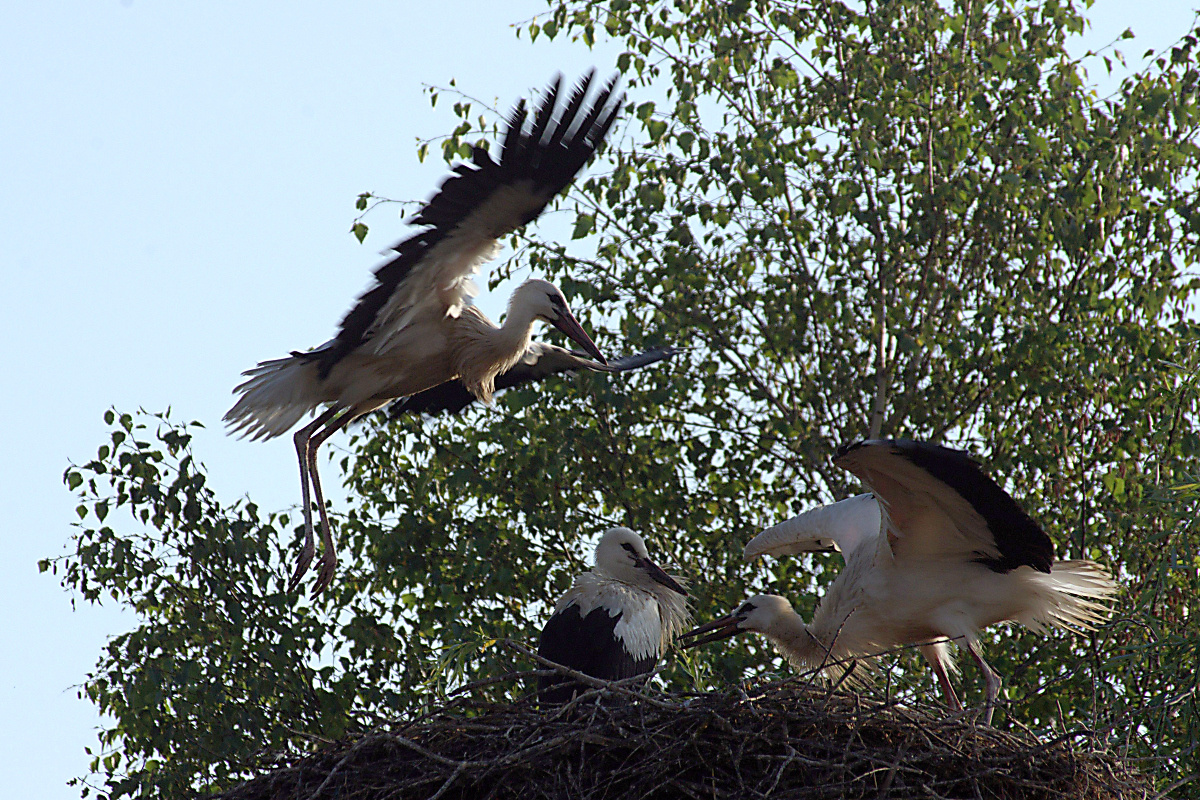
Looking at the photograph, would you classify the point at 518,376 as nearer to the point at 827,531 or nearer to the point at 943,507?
the point at 827,531

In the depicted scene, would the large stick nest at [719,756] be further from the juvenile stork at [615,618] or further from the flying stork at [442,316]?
the juvenile stork at [615,618]

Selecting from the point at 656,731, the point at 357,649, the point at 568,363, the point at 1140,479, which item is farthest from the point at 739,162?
the point at 656,731

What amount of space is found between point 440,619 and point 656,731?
4195 millimetres

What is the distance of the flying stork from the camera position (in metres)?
4.99

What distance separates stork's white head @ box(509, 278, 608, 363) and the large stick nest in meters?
2.23

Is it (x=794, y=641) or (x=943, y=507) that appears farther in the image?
(x=794, y=641)

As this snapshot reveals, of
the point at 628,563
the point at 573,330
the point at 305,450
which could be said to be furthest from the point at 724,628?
the point at 305,450

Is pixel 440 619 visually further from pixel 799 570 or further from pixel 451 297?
pixel 451 297

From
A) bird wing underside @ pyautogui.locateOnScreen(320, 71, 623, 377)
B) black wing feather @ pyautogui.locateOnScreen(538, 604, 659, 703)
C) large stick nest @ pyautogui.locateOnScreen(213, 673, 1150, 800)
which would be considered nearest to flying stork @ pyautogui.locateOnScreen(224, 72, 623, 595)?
bird wing underside @ pyautogui.locateOnScreen(320, 71, 623, 377)

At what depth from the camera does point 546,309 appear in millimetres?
6141

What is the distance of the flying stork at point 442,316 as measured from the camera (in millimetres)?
4988

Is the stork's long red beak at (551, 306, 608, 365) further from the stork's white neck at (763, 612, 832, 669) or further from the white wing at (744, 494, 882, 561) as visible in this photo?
the stork's white neck at (763, 612, 832, 669)

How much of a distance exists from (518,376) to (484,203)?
193 centimetres

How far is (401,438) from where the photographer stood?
881cm
